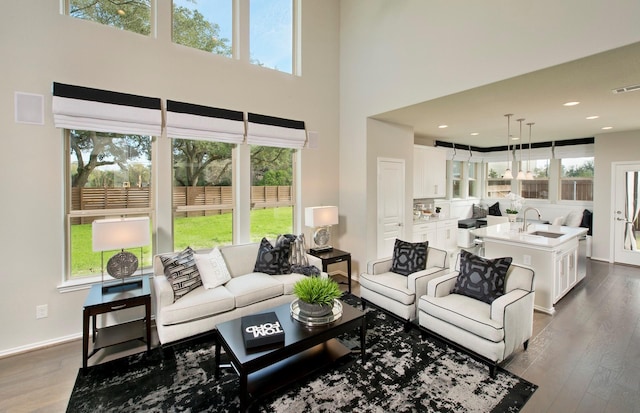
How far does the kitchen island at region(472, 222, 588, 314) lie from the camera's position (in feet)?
12.5

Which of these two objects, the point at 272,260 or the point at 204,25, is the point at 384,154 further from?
the point at 204,25

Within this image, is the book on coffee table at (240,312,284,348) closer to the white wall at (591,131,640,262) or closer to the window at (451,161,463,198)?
the window at (451,161,463,198)

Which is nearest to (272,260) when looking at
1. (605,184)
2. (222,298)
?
(222,298)

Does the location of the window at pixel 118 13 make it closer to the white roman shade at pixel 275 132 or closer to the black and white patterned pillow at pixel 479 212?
the white roman shade at pixel 275 132

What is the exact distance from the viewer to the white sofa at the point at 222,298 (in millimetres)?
2883

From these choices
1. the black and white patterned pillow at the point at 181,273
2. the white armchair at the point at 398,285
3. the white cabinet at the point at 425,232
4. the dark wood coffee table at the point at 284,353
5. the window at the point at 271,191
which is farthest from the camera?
the white cabinet at the point at 425,232

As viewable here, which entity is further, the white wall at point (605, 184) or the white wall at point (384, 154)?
the white wall at point (605, 184)

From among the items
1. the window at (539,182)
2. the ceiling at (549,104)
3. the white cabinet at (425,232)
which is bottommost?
the white cabinet at (425,232)

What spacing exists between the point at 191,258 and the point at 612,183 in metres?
8.07

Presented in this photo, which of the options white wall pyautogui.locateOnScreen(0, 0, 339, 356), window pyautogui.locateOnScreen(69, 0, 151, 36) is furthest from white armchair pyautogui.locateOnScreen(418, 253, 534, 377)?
window pyautogui.locateOnScreen(69, 0, 151, 36)

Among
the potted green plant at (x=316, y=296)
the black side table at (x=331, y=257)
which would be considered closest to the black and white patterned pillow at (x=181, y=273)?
the potted green plant at (x=316, y=296)

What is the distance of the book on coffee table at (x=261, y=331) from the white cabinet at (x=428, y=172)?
4.85 m

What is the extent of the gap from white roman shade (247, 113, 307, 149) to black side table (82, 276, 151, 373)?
7.77 ft

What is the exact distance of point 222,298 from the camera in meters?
3.12
